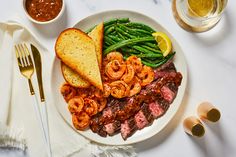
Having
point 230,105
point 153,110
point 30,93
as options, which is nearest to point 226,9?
point 230,105

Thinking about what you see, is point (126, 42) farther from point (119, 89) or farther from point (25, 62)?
point (25, 62)

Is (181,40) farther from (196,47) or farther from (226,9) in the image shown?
(226,9)

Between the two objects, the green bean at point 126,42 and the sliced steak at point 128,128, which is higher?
the green bean at point 126,42

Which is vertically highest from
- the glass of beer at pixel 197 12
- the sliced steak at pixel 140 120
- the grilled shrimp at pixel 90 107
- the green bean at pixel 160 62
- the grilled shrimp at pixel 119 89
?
the glass of beer at pixel 197 12

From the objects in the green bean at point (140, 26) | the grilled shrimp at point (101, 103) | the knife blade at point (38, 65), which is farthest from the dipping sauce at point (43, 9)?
the grilled shrimp at point (101, 103)

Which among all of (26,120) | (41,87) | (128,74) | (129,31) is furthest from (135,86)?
(26,120)

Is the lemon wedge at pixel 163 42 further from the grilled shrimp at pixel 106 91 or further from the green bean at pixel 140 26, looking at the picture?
the grilled shrimp at pixel 106 91

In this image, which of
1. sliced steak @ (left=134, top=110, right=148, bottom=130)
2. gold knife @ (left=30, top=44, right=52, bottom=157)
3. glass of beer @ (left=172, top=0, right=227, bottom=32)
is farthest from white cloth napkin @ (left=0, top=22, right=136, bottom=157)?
glass of beer @ (left=172, top=0, right=227, bottom=32)
